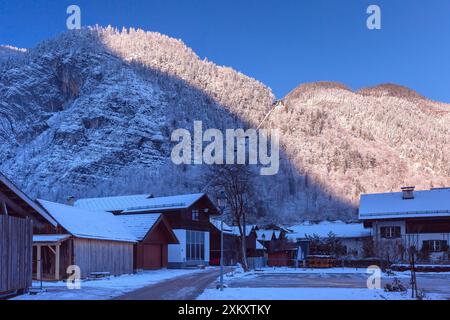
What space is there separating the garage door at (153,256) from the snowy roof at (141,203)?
7.01m

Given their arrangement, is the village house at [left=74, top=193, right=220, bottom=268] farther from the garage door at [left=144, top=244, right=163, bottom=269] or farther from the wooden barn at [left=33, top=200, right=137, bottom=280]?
the wooden barn at [left=33, top=200, right=137, bottom=280]

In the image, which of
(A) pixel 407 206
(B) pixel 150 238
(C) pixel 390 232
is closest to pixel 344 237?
(C) pixel 390 232

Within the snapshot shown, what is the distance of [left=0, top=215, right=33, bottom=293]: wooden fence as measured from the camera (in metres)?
19.0

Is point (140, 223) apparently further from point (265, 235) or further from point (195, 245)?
point (265, 235)

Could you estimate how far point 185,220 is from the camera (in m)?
53.1

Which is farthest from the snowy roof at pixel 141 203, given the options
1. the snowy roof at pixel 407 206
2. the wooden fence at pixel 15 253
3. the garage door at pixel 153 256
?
the wooden fence at pixel 15 253

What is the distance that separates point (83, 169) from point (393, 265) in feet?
452

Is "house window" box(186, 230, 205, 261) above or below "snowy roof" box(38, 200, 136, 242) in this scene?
below

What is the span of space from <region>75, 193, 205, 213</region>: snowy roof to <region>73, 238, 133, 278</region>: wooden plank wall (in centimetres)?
1377

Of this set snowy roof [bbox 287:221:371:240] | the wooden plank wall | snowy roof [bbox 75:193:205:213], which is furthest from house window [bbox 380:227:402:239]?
the wooden plank wall

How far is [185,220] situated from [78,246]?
66.4 ft
